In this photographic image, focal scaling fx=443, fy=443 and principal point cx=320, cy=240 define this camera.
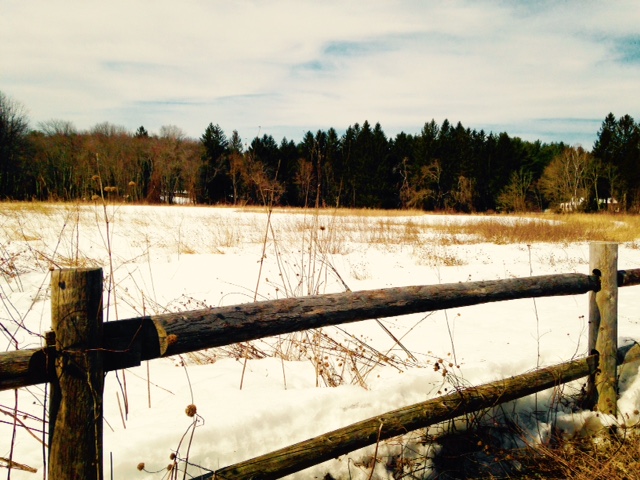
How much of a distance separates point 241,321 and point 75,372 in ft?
2.03

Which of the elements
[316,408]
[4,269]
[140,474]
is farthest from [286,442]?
[4,269]

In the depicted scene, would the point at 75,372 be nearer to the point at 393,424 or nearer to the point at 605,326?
the point at 393,424

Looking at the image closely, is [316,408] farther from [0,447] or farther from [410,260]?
[410,260]

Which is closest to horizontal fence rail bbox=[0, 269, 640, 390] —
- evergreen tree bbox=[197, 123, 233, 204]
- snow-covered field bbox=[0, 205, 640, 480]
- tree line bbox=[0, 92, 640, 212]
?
snow-covered field bbox=[0, 205, 640, 480]

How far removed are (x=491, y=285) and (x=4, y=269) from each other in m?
6.88

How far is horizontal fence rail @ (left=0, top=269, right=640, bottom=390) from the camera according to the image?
1.42m

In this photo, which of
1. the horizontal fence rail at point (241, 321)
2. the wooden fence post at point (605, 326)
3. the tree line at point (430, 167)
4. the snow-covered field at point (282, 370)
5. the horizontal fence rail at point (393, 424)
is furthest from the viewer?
the tree line at point (430, 167)

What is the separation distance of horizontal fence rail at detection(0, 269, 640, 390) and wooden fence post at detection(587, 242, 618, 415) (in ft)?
2.11

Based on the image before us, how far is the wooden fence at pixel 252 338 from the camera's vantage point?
1.43 metres

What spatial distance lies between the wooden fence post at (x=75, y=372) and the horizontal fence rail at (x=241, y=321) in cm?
5

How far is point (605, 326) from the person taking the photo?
10.3 feet

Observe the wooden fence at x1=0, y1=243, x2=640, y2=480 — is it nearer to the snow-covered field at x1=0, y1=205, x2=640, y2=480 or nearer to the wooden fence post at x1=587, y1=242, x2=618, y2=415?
the wooden fence post at x1=587, y1=242, x2=618, y2=415

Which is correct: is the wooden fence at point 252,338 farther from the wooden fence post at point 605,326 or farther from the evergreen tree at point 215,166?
the evergreen tree at point 215,166

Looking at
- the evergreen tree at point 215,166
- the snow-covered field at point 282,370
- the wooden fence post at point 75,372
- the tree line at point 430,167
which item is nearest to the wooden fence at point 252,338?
the wooden fence post at point 75,372
